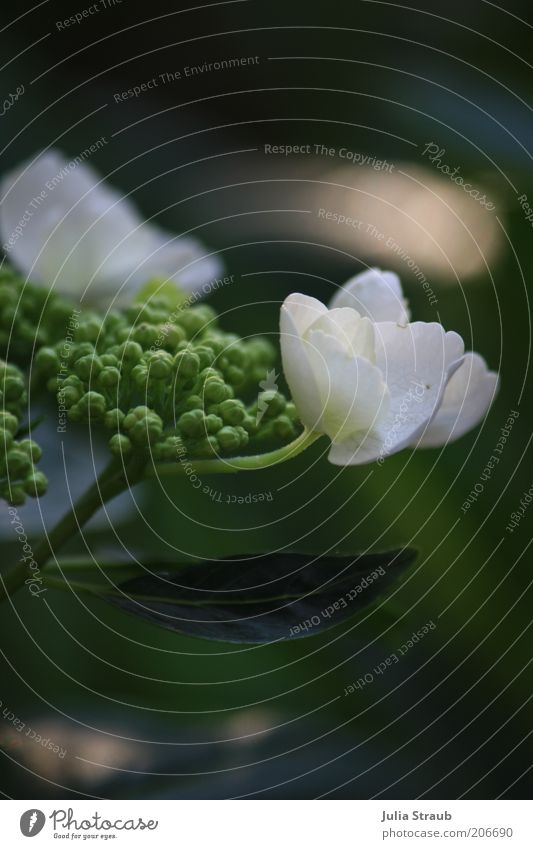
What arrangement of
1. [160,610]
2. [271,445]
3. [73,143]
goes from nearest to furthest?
[160,610]
[271,445]
[73,143]

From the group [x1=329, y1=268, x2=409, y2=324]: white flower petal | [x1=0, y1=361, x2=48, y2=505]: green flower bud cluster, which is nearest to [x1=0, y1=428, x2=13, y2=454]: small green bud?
[x1=0, y1=361, x2=48, y2=505]: green flower bud cluster

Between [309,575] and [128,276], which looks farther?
[128,276]

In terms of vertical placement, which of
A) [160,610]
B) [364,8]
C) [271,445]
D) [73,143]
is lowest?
[160,610]

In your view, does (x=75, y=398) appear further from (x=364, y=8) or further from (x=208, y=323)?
(x=364, y=8)

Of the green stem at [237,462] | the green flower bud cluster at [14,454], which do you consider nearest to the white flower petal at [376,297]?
the green stem at [237,462]

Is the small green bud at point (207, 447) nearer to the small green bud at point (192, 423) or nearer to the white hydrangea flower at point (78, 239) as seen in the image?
the small green bud at point (192, 423)

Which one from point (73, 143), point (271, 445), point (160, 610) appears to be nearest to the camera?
point (160, 610)

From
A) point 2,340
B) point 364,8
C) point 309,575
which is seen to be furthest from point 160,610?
point 364,8
